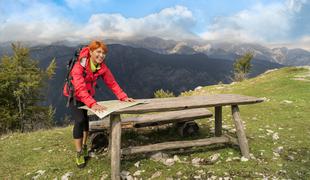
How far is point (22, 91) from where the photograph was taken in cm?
4400

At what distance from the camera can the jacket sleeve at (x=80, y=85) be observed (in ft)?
21.0

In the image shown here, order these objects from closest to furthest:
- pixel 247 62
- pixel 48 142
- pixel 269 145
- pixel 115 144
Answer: pixel 115 144, pixel 269 145, pixel 48 142, pixel 247 62

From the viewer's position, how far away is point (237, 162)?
694cm

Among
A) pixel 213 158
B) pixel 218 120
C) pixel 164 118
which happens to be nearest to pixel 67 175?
pixel 164 118

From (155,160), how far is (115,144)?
147cm

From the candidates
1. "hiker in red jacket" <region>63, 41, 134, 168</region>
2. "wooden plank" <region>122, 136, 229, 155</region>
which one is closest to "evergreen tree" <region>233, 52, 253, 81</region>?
"wooden plank" <region>122, 136, 229, 155</region>

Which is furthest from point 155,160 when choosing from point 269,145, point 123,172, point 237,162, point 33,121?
point 33,121

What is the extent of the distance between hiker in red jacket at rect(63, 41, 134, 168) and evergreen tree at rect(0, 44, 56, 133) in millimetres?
37703

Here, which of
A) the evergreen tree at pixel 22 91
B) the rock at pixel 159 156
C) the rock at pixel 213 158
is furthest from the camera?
the evergreen tree at pixel 22 91

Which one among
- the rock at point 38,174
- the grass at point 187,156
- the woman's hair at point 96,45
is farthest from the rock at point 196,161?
the rock at point 38,174

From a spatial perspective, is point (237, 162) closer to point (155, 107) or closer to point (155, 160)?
point (155, 160)

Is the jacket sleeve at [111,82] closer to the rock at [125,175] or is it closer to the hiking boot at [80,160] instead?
the hiking boot at [80,160]

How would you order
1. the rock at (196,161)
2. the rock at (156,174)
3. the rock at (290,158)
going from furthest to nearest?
the rock at (290,158) < the rock at (196,161) < the rock at (156,174)

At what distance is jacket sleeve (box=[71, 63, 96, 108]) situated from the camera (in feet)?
21.0
